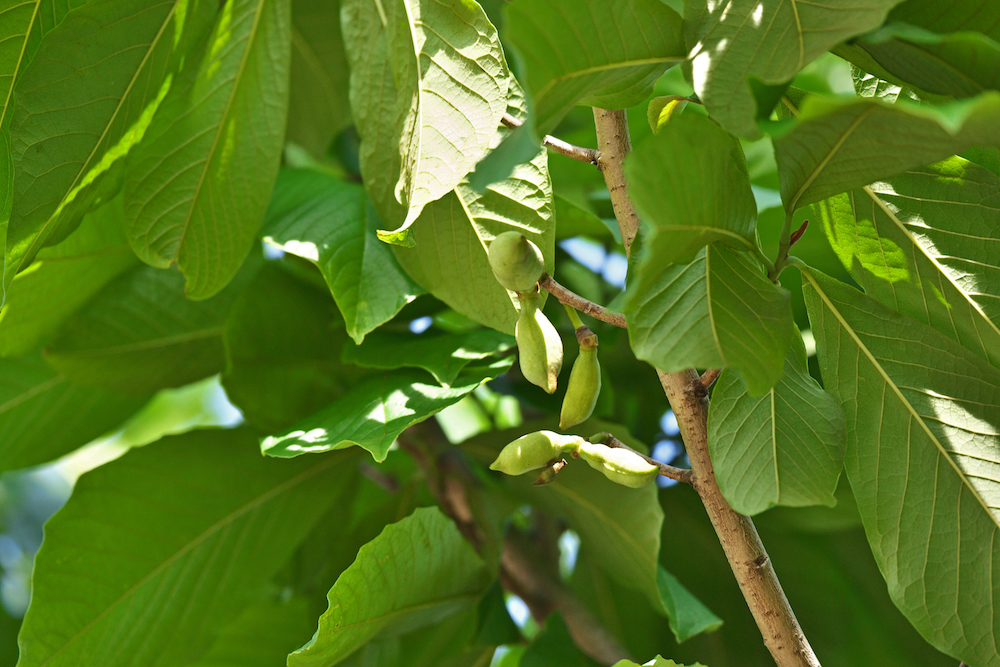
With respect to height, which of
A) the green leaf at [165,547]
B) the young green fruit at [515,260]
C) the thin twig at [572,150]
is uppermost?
the thin twig at [572,150]

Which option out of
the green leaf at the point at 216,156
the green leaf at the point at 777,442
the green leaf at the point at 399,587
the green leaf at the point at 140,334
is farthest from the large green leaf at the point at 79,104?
the green leaf at the point at 777,442

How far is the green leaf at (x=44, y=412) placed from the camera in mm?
564

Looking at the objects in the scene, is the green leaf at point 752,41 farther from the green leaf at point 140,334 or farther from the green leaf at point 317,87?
the green leaf at point 317,87

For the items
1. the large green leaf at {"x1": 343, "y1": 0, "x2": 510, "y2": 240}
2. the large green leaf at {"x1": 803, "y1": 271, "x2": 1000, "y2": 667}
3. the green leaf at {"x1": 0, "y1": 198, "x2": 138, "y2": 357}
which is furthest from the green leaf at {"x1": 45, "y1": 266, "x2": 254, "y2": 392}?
the large green leaf at {"x1": 803, "y1": 271, "x2": 1000, "y2": 667}

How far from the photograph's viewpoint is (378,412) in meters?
0.39

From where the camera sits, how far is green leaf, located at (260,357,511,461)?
1.21 ft

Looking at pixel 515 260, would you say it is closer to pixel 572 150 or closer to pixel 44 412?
pixel 572 150

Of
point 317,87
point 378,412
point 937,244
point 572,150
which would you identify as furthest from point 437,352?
point 317,87

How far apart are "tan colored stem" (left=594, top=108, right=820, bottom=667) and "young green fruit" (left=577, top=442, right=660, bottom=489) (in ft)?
0.08

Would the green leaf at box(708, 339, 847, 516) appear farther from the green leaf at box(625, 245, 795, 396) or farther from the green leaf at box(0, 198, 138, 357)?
the green leaf at box(0, 198, 138, 357)

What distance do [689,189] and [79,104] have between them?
34 cm

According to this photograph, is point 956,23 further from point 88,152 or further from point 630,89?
point 88,152

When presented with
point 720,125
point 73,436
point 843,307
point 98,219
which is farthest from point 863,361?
point 73,436

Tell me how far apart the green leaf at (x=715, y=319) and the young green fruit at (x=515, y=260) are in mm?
42
